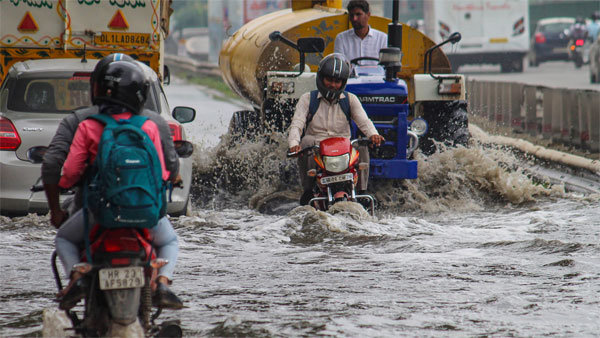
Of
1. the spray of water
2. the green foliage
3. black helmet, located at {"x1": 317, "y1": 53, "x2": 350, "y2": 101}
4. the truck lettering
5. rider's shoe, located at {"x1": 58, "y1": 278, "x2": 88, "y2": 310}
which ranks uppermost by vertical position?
the green foliage

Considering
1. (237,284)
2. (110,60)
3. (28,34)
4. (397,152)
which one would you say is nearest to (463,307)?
(237,284)

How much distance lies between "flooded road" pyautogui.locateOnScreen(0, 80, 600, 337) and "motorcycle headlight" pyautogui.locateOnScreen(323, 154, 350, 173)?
367mm

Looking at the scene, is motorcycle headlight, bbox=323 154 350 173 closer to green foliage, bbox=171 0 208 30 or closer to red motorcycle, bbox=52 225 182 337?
red motorcycle, bbox=52 225 182 337

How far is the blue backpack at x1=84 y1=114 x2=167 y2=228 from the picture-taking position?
16.0 ft

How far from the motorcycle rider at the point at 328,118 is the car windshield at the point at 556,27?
38.9 meters

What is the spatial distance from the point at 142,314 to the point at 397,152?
6570 millimetres

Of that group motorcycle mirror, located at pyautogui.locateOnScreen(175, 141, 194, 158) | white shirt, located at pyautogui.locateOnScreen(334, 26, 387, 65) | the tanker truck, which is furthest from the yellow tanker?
motorcycle mirror, located at pyautogui.locateOnScreen(175, 141, 194, 158)

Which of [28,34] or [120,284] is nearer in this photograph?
[120,284]

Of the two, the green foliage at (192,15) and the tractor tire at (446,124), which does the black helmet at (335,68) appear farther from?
the green foliage at (192,15)

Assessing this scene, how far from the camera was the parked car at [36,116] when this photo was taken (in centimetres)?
924

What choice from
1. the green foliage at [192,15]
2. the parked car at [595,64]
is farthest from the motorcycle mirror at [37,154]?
the green foliage at [192,15]

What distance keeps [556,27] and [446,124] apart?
119 feet

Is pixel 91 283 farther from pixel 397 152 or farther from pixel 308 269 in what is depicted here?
pixel 397 152

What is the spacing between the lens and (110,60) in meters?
5.29
